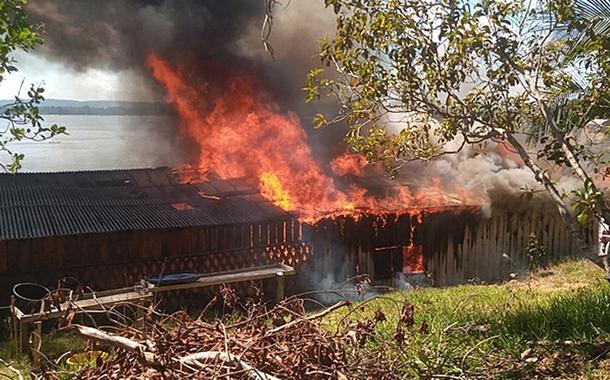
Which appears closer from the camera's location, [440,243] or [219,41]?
[440,243]

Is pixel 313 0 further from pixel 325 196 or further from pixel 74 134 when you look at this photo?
pixel 74 134

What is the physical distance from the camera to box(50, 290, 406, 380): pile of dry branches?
11.4 ft

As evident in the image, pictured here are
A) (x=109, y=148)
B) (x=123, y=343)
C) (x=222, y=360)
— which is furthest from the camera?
(x=109, y=148)

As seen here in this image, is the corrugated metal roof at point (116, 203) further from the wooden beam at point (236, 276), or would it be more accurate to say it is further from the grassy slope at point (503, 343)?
the grassy slope at point (503, 343)

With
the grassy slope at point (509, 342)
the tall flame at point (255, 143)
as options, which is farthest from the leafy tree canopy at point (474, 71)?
the tall flame at point (255, 143)

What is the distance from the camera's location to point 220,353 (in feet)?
11.7

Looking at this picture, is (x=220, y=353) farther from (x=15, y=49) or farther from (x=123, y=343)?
(x=15, y=49)

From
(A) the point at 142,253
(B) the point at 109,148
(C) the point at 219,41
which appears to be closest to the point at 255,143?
(C) the point at 219,41

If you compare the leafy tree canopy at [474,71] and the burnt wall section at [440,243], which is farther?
the burnt wall section at [440,243]

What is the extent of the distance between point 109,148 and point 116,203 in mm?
43971

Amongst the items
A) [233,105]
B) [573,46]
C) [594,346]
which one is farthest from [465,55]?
[233,105]

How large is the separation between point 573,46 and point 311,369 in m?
5.41

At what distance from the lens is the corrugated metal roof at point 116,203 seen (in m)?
11.2

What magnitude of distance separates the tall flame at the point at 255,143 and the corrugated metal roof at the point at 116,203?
5.14 feet
